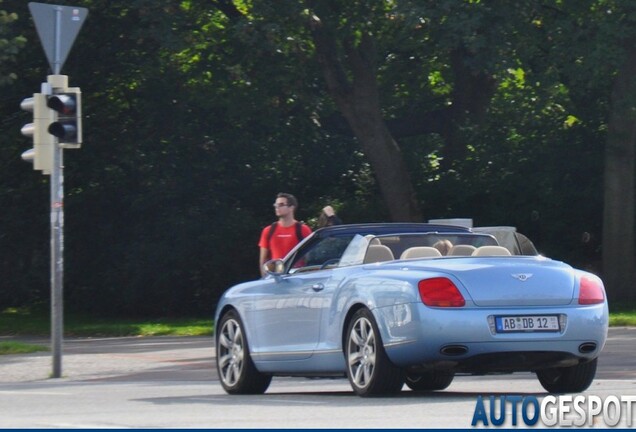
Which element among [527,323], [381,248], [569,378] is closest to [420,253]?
[381,248]

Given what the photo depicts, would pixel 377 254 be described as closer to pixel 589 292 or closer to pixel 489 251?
pixel 489 251

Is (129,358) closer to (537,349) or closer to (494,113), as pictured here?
(537,349)

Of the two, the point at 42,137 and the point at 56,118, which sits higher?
the point at 56,118

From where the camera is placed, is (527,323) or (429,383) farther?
(429,383)

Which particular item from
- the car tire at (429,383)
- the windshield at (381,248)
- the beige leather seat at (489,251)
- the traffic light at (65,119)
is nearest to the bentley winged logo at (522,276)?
the beige leather seat at (489,251)

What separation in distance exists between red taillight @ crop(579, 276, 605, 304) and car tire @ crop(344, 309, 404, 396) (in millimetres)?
1502

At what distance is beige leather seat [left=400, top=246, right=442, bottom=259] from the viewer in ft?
40.0

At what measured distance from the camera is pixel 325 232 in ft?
43.0

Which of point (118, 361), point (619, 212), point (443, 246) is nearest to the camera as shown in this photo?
point (443, 246)

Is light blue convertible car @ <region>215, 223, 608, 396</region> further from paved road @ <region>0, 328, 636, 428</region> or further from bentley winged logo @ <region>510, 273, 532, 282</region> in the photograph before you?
paved road @ <region>0, 328, 636, 428</region>

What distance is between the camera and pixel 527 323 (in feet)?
37.0

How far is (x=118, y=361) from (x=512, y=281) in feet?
28.3

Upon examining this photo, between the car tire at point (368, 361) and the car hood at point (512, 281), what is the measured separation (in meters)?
0.60

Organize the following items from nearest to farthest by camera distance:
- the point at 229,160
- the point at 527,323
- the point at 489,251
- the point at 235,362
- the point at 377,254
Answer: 1. the point at 527,323
2. the point at 489,251
3. the point at 377,254
4. the point at 235,362
5. the point at 229,160
